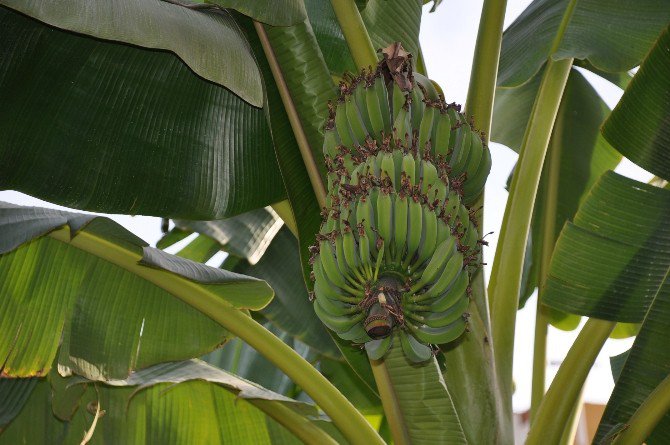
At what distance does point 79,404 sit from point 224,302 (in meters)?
0.55

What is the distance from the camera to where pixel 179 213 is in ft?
6.72

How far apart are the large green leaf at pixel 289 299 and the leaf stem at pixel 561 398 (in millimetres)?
981

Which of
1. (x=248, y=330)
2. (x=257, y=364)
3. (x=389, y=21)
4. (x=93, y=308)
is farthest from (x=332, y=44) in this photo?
(x=257, y=364)

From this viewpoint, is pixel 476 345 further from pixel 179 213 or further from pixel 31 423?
pixel 31 423

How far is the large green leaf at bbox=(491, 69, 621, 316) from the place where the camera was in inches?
109

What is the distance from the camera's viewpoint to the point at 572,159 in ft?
9.26

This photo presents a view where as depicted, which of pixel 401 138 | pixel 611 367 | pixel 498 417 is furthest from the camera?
pixel 611 367

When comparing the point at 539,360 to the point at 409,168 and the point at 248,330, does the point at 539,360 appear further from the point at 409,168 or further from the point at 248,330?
the point at 409,168

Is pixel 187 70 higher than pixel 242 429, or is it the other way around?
pixel 187 70

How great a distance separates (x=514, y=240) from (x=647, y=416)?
1.71 feet

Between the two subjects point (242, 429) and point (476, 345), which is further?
point (242, 429)

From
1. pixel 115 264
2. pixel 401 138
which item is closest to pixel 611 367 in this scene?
pixel 401 138

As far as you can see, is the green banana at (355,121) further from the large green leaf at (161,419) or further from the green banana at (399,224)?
the large green leaf at (161,419)

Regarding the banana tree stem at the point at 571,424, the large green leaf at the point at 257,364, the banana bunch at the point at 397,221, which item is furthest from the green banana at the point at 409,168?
the large green leaf at the point at 257,364
